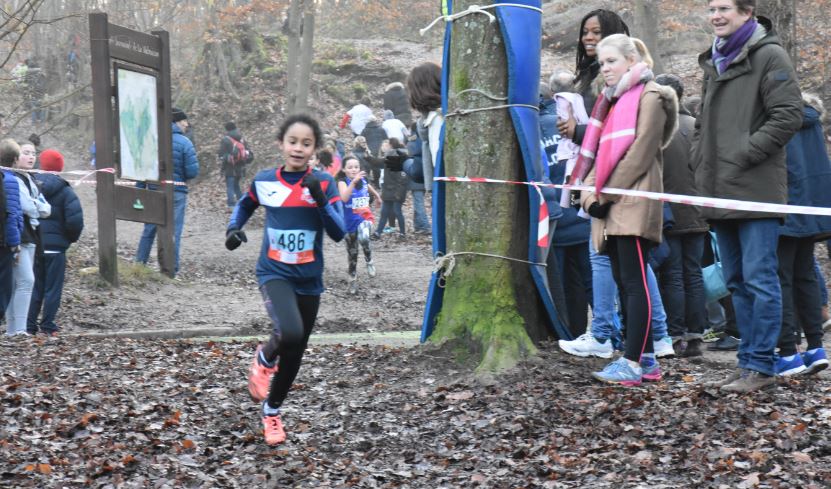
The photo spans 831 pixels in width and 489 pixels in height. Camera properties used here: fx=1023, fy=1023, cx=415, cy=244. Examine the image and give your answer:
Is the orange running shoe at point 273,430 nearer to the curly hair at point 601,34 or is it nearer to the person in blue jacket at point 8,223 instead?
the curly hair at point 601,34

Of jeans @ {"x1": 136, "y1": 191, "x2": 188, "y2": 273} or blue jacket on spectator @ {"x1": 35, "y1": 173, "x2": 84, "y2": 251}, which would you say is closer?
blue jacket on spectator @ {"x1": 35, "y1": 173, "x2": 84, "y2": 251}

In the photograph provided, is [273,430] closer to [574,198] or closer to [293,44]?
[574,198]

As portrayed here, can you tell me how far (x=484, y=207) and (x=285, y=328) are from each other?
1.80m

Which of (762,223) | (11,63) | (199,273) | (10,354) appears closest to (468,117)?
(762,223)

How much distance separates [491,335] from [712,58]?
2266 mm

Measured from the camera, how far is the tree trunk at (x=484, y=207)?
6934 mm

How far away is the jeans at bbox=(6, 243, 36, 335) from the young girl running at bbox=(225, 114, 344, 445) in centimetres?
488

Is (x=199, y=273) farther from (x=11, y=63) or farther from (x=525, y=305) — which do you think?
(x=11, y=63)

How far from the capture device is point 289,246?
236 inches

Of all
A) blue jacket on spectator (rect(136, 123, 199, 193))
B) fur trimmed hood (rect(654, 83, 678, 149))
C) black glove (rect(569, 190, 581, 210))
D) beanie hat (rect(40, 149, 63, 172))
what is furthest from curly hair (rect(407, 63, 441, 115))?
blue jacket on spectator (rect(136, 123, 199, 193))

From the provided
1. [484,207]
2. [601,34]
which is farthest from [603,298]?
[601,34]

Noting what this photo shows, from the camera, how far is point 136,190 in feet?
45.9

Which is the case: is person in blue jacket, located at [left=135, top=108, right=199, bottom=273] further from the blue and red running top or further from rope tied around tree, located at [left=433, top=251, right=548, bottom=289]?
the blue and red running top

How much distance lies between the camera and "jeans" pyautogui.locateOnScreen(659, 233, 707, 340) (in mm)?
8180
